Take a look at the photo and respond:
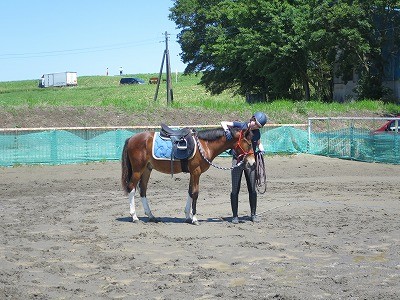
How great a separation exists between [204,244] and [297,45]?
3949cm

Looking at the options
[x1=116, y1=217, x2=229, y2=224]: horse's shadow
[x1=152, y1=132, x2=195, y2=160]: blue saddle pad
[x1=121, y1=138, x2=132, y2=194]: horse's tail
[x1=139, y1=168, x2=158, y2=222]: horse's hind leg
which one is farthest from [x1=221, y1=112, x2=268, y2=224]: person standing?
[x1=121, y1=138, x2=132, y2=194]: horse's tail

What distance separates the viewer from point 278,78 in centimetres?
5347

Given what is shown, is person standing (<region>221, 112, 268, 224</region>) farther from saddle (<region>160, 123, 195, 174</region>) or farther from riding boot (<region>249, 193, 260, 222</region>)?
saddle (<region>160, 123, 195, 174</region>)

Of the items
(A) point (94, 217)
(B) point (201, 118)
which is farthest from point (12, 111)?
(A) point (94, 217)

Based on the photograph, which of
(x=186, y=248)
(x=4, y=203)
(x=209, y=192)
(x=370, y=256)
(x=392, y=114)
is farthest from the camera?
(x=392, y=114)

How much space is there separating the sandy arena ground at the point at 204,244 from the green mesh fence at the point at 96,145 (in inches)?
239

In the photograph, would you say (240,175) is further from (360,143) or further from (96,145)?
(96,145)

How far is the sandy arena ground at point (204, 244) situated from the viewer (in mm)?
8594

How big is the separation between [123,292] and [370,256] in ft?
13.2

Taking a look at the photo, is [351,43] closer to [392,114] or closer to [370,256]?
[392,114]

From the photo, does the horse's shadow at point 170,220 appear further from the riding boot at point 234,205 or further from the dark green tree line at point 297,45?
the dark green tree line at point 297,45

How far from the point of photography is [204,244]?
11.7 meters

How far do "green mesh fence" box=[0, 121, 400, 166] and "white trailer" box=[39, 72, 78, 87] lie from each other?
7752cm

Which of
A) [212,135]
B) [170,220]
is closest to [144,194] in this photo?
[170,220]
